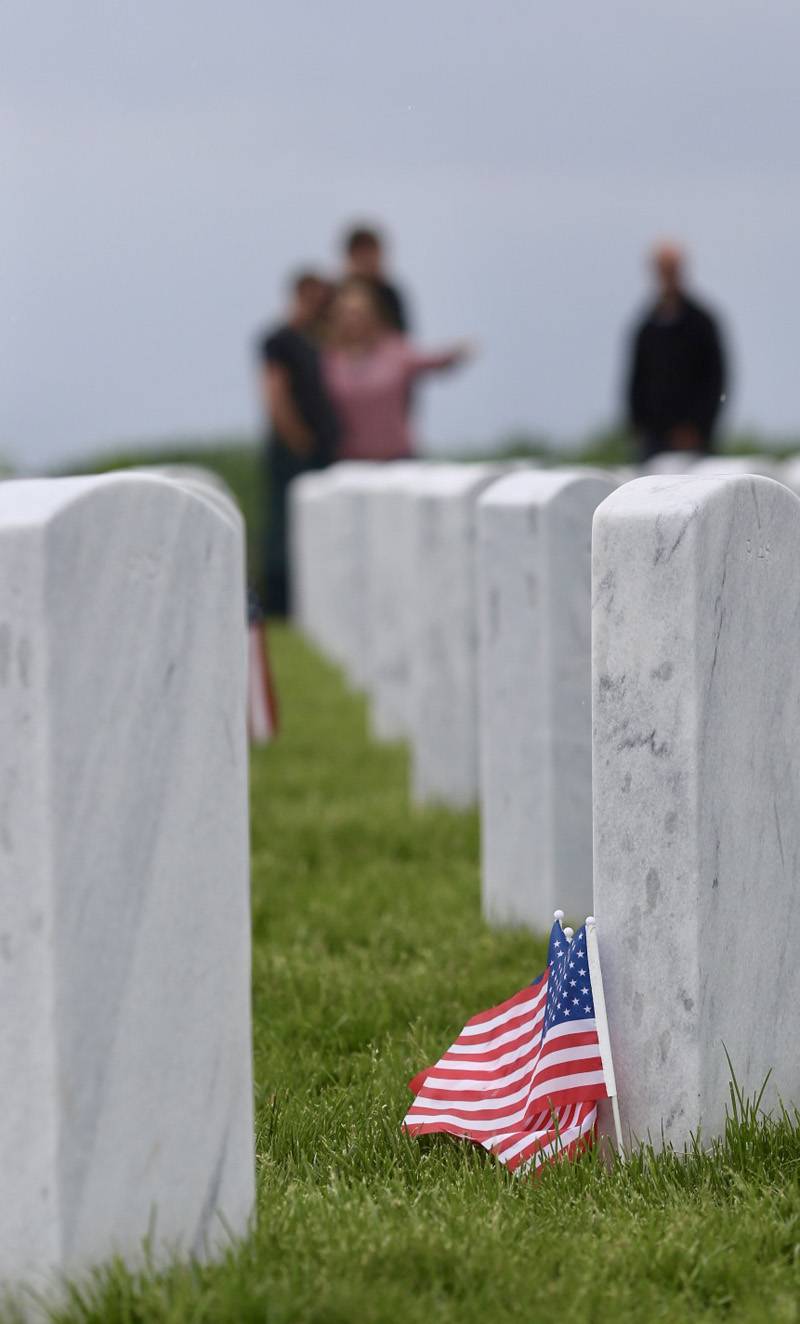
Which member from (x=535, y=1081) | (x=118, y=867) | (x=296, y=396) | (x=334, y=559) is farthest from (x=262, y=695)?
(x=296, y=396)

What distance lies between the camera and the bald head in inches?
543

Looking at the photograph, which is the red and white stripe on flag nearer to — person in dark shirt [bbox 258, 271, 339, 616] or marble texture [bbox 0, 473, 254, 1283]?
marble texture [bbox 0, 473, 254, 1283]

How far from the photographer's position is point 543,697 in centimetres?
531

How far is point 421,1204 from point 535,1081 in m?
0.42

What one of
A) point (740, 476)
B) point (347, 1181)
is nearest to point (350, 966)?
point (347, 1181)

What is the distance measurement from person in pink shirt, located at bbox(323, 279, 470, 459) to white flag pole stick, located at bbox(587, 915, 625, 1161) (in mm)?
10679

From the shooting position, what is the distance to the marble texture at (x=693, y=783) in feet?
11.3

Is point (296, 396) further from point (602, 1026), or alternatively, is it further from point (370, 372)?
point (602, 1026)

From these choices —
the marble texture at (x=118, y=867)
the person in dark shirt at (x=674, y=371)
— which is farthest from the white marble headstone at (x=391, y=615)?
the marble texture at (x=118, y=867)

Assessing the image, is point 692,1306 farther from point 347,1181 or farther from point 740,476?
point 740,476

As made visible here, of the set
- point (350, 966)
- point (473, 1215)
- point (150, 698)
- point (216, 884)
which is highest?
point (150, 698)

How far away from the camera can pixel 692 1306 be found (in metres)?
2.93

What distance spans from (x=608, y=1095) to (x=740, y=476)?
1.10 meters

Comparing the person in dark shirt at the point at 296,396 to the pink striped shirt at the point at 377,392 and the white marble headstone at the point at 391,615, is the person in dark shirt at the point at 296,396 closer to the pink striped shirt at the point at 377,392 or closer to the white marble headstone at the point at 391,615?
the pink striped shirt at the point at 377,392
